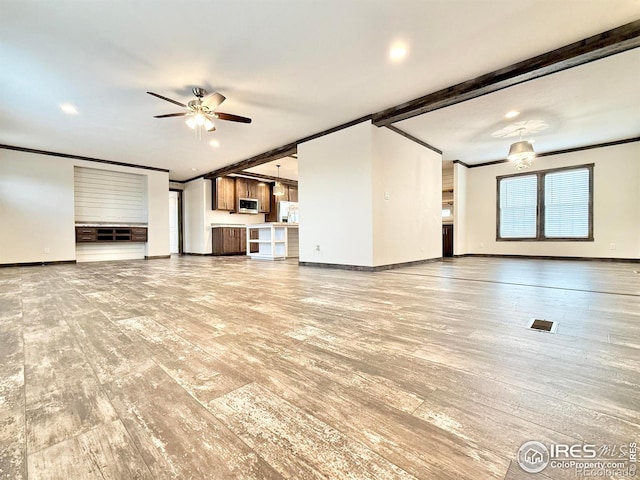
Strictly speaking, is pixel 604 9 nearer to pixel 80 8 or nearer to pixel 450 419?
pixel 450 419

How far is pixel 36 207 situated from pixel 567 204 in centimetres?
1229

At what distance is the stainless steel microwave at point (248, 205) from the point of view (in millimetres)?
9637

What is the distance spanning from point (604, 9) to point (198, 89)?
4.32 meters

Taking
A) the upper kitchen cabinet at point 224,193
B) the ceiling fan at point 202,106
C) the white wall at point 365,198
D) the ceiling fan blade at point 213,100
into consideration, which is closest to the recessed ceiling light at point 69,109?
the ceiling fan at point 202,106

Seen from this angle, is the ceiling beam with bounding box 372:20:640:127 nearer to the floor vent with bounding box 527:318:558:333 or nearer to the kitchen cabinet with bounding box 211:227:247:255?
the floor vent with bounding box 527:318:558:333

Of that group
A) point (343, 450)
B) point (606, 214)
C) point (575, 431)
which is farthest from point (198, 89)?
point (606, 214)

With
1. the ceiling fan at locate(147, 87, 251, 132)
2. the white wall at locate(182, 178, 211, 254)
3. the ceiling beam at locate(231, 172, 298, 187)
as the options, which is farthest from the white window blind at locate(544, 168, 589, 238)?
the white wall at locate(182, 178, 211, 254)

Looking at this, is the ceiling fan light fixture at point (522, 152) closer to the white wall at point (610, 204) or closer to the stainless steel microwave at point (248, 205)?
the white wall at point (610, 204)

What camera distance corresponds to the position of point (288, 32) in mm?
2773

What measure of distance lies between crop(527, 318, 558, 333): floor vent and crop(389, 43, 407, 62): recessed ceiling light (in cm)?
287

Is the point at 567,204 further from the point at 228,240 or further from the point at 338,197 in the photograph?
the point at 228,240

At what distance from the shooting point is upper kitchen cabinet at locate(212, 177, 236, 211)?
29.9ft

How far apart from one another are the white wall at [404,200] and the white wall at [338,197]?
176 mm

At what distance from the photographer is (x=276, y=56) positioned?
314 cm
